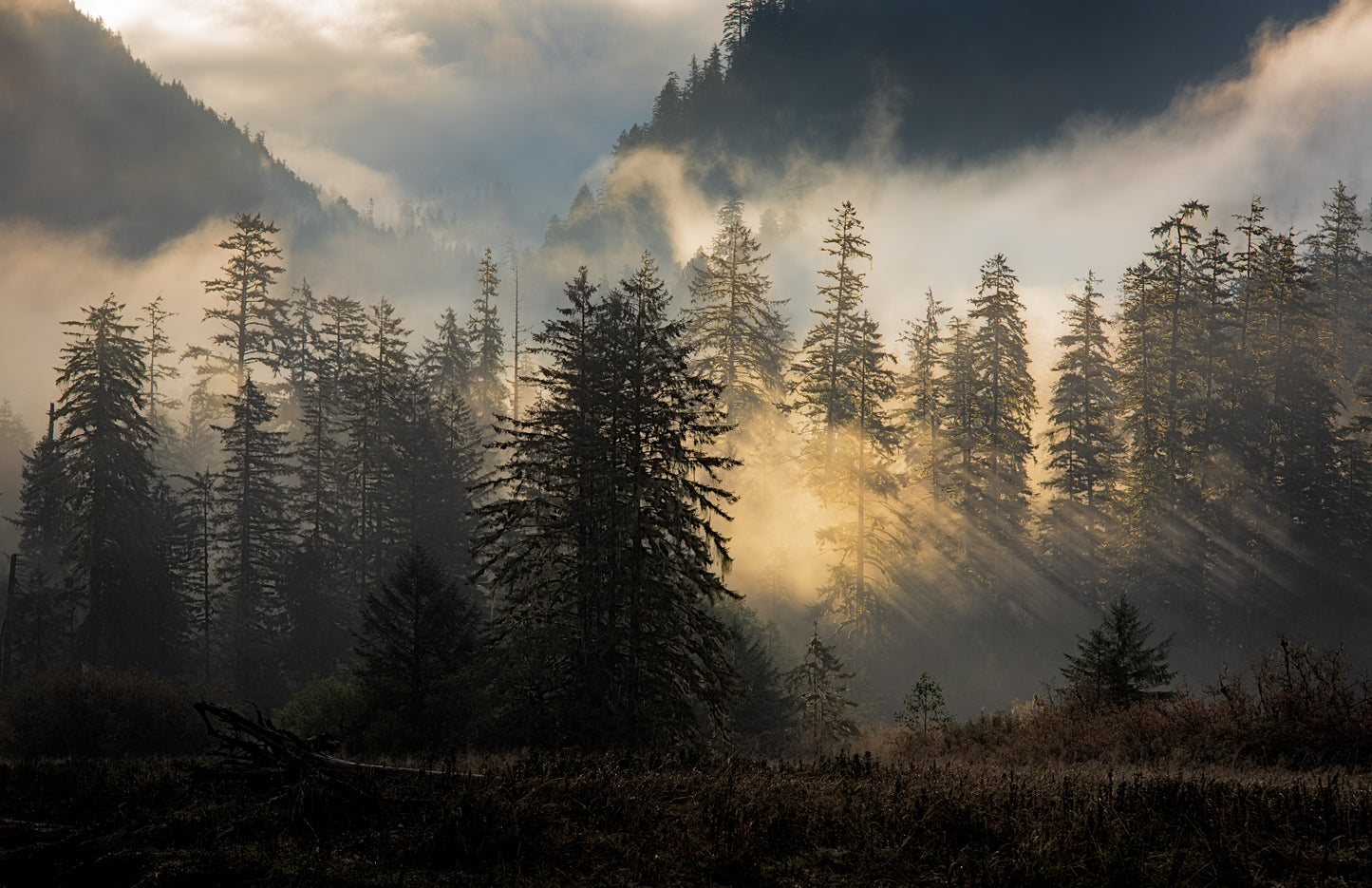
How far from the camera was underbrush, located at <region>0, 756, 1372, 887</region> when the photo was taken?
243 inches

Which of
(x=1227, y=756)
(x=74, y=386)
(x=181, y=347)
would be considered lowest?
(x=1227, y=756)

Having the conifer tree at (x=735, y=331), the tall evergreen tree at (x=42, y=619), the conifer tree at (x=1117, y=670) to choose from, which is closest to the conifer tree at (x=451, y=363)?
the conifer tree at (x=735, y=331)

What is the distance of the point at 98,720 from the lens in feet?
78.1

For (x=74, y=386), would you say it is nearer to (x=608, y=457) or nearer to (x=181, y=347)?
(x=608, y=457)

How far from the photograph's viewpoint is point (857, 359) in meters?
45.1

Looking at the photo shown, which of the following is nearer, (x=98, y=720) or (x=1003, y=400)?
(x=98, y=720)

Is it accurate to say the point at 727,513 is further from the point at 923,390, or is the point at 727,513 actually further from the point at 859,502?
the point at 923,390

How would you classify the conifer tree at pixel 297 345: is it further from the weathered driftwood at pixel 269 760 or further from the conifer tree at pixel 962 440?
the weathered driftwood at pixel 269 760

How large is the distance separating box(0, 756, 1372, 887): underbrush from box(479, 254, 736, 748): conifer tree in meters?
8.75

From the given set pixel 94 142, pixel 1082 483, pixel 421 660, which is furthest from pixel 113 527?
pixel 94 142

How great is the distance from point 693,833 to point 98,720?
25286mm

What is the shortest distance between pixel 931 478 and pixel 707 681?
33.7 m

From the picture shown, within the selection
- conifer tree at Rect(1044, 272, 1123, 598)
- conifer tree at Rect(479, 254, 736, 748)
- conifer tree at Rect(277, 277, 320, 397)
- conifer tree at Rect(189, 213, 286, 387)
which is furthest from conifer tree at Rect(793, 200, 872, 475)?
conifer tree at Rect(189, 213, 286, 387)

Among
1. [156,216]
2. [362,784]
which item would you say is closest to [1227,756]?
[362,784]
